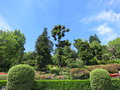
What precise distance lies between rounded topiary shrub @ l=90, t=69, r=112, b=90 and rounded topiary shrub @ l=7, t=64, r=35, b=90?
4.57 metres

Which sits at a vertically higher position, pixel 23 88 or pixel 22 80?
pixel 22 80

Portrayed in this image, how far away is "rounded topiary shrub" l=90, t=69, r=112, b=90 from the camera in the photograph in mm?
9102

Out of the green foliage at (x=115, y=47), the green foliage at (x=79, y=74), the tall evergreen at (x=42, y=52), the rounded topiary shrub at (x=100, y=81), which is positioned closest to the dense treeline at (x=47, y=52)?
the tall evergreen at (x=42, y=52)

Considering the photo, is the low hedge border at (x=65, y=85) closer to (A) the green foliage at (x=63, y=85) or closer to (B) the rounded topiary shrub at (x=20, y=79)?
(A) the green foliage at (x=63, y=85)

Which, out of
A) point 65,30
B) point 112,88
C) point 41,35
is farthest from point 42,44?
point 112,88

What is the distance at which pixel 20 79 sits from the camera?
8.76 m

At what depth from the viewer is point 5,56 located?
25.0m

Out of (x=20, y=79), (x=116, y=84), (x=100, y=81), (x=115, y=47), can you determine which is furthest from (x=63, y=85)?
(x=115, y=47)

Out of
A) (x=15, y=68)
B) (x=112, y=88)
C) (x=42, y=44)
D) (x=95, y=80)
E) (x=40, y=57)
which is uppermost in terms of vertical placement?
(x=42, y=44)

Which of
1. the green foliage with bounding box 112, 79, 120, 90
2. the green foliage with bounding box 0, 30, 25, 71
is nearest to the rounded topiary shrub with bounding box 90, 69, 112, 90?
the green foliage with bounding box 112, 79, 120, 90

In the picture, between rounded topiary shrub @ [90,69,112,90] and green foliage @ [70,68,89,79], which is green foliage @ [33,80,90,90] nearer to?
rounded topiary shrub @ [90,69,112,90]

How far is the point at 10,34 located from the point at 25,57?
8.88 m

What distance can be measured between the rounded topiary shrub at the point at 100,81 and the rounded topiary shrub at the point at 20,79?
457 centimetres

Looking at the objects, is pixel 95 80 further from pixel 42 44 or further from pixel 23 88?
pixel 42 44
